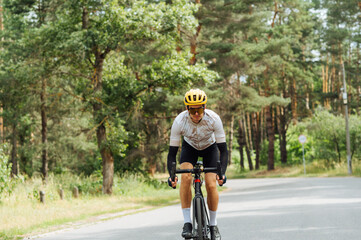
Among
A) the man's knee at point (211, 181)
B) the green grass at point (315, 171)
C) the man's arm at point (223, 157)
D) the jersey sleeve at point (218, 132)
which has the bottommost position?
the green grass at point (315, 171)

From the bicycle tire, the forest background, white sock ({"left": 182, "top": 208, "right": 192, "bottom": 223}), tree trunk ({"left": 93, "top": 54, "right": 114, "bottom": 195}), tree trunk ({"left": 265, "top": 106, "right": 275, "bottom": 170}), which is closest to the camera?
the bicycle tire

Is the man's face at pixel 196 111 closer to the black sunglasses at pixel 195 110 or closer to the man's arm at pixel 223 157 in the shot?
the black sunglasses at pixel 195 110

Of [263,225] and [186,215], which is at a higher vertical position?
[186,215]

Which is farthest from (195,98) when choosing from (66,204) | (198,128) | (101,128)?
(101,128)

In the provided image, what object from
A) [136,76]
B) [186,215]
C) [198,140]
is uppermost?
[136,76]

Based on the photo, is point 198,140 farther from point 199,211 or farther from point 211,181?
point 199,211

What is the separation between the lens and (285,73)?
42875 mm

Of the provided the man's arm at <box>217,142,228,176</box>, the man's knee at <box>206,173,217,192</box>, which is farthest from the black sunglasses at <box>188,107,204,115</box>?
the man's knee at <box>206,173,217,192</box>

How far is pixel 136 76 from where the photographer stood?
20453mm

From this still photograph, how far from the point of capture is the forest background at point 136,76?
18.6m

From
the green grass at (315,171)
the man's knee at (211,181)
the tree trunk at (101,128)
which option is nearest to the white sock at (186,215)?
the man's knee at (211,181)

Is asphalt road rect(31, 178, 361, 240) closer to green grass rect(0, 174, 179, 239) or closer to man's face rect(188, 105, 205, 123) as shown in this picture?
green grass rect(0, 174, 179, 239)

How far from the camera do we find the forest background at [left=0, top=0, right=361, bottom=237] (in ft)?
61.0

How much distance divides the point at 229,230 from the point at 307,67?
38.9m
